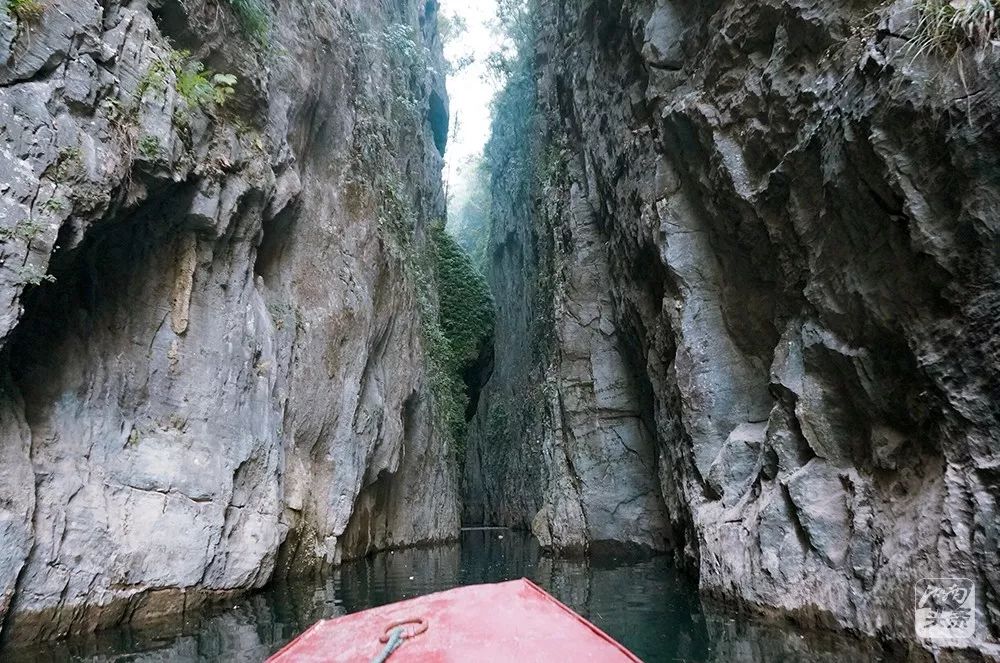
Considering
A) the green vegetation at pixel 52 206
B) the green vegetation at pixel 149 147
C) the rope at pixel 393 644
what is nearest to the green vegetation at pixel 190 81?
the green vegetation at pixel 149 147

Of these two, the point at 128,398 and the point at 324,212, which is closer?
the point at 128,398

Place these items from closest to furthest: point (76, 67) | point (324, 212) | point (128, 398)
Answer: point (76, 67), point (128, 398), point (324, 212)

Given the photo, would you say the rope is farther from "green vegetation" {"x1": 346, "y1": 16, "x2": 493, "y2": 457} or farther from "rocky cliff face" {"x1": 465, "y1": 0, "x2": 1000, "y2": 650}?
"green vegetation" {"x1": 346, "y1": 16, "x2": 493, "y2": 457}

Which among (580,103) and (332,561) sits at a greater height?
(580,103)

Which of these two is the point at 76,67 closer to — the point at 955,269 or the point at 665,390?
the point at 955,269

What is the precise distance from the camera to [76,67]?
5984 mm

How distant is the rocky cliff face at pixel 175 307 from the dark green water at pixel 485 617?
51 centimetres

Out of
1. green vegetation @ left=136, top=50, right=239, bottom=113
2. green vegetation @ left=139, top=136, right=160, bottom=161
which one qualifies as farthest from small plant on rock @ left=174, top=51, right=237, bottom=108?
green vegetation @ left=139, top=136, right=160, bottom=161

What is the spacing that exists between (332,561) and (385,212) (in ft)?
26.7

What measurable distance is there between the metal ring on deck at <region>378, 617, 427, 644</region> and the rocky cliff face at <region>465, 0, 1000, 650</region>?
377 centimetres

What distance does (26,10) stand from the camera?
18.1 feet

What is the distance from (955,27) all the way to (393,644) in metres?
5.97

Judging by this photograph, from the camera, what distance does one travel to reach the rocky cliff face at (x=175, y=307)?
5613mm

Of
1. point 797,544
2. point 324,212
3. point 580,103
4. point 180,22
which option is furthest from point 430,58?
point 797,544
